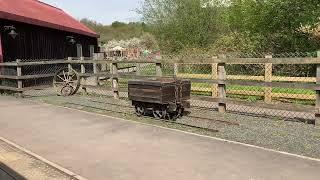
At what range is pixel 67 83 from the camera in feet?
53.7

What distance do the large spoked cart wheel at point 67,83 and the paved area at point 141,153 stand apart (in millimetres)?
5459

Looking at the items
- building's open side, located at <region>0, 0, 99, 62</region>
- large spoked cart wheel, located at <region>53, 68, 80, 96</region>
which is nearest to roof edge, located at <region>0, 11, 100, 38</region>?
building's open side, located at <region>0, 0, 99, 62</region>

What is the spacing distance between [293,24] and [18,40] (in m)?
12.4

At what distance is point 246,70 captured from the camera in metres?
17.2

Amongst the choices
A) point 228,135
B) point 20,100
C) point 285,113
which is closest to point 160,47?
point 20,100

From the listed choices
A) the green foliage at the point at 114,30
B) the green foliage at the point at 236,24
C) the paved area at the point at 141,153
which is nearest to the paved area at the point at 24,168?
the paved area at the point at 141,153

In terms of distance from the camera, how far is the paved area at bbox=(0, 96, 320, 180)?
6215 mm

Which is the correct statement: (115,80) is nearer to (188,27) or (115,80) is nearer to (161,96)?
(161,96)

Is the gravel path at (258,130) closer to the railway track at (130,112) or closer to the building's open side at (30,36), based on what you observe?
the railway track at (130,112)

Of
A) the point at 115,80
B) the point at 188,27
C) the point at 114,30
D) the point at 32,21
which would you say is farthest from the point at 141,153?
the point at 114,30

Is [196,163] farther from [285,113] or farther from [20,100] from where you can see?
[20,100]

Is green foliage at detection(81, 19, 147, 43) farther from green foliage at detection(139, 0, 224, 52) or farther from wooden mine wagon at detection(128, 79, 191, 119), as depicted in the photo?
wooden mine wagon at detection(128, 79, 191, 119)

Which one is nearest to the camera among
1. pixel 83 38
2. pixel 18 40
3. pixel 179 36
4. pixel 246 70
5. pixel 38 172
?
pixel 38 172

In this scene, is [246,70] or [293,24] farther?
[293,24]
